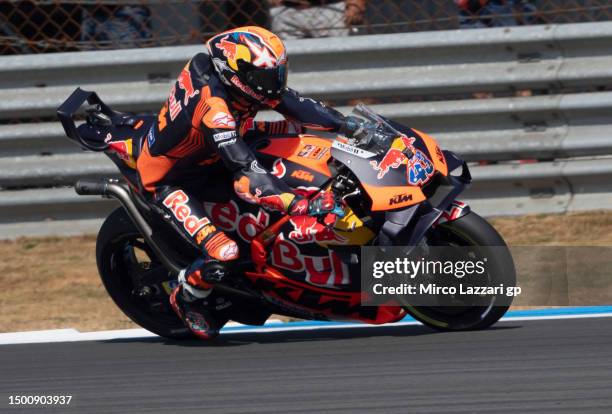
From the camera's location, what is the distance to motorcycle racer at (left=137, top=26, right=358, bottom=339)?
5.48m

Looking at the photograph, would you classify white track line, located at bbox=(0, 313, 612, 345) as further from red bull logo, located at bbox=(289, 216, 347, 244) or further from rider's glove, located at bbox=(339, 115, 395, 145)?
rider's glove, located at bbox=(339, 115, 395, 145)

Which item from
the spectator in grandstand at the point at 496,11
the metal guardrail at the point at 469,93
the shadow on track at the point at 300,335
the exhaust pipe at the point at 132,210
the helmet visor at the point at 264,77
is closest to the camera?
the helmet visor at the point at 264,77

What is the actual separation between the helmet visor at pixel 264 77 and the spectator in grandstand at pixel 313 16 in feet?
8.45

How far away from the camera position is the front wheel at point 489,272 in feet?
18.0

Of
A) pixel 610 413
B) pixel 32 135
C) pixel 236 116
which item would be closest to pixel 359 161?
pixel 236 116

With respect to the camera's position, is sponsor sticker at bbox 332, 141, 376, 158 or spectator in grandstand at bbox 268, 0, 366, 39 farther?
spectator in grandstand at bbox 268, 0, 366, 39

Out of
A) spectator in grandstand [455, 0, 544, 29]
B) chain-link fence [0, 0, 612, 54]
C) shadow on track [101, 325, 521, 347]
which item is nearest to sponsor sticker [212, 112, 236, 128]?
shadow on track [101, 325, 521, 347]

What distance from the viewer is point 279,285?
5.91m

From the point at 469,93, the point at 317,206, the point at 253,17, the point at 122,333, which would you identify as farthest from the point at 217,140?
the point at 469,93

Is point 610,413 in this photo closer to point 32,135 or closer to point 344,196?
point 344,196

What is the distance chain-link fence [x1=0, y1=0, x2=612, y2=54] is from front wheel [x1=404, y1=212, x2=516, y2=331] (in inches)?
109

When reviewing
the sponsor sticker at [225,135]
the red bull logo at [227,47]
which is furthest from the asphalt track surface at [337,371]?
the red bull logo at [227,47]

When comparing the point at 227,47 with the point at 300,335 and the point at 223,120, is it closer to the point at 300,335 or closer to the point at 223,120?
the point at 223,120

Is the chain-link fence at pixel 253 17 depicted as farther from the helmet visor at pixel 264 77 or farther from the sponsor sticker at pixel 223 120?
the sponsor sticker at pixel 223 120
